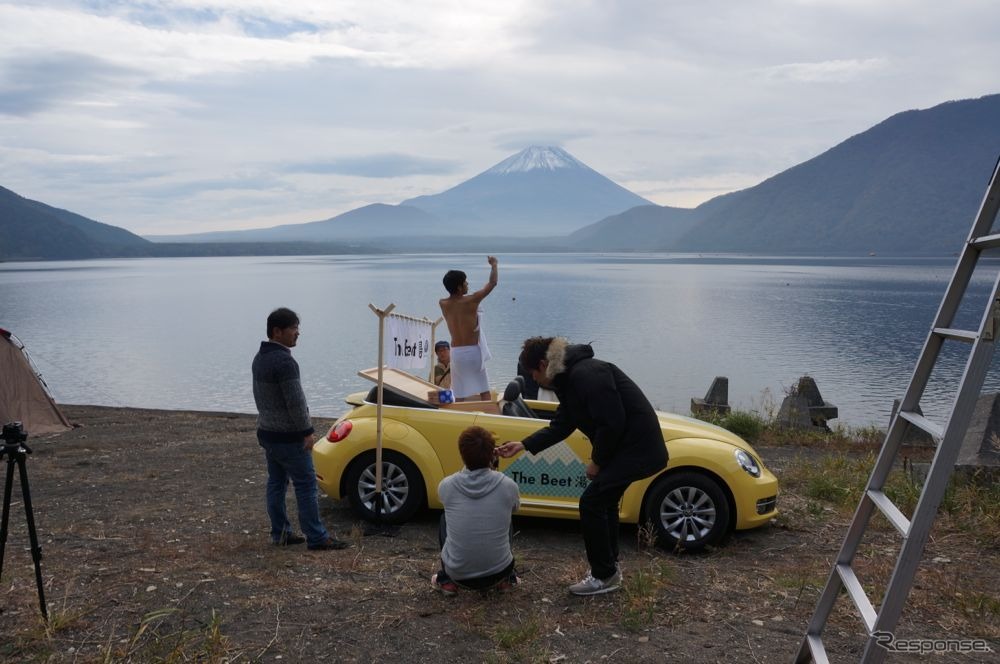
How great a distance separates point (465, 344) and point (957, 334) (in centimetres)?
591

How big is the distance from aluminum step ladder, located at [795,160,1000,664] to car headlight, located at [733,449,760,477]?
277cm

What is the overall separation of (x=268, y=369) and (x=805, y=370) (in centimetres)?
2917

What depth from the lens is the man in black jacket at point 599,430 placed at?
5.23 meters

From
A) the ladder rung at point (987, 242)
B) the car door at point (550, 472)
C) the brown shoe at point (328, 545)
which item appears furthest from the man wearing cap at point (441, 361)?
the ladder rung at point (987, 242)

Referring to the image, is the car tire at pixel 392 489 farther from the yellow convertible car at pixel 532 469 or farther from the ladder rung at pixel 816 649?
the ladder rung at pixel 816 649

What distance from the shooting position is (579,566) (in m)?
5.97

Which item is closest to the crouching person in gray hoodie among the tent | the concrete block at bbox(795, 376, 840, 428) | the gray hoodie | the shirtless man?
the gray hoodie

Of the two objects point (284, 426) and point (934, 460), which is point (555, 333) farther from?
point (934, 460)

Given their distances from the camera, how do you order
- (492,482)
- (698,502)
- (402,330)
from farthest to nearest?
(402,330), (698,502), (492,482)

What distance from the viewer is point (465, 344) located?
8.58 meters

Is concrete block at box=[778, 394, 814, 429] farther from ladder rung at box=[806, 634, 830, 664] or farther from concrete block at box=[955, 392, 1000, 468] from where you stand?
ladder rung at box=[806, 634, 830, 664]

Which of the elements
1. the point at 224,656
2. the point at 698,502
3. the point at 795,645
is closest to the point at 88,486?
the point at 224,656

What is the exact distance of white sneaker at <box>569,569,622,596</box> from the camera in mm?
5363

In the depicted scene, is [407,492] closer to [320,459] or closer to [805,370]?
[320,459]
